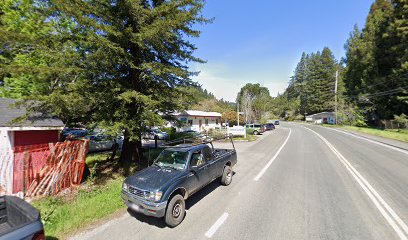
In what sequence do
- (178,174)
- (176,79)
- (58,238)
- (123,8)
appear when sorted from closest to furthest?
1. (58,238)
2. (178,174)
3. (123,8)
4. (176,79)

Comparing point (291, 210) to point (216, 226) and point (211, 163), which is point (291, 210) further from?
point (211, 163)

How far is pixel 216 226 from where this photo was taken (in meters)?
4.74

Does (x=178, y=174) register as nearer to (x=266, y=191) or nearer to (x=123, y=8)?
(x=266, y=191)

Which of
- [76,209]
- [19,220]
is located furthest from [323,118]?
[19,220]

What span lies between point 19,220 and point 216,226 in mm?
3709

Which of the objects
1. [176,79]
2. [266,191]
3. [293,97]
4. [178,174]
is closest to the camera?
[178,174]

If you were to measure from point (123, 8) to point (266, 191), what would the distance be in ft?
29.0

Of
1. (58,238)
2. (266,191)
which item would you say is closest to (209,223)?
(266,191)

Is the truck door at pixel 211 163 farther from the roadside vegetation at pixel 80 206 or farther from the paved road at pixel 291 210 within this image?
the roadside vegetation at pixel 80 206

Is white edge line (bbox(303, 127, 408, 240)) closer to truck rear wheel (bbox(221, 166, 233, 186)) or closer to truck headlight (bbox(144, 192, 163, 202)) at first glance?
truck rear wheel (bbox(221, 166, 233, 186))

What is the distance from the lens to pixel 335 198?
6203mm

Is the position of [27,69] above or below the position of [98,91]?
above

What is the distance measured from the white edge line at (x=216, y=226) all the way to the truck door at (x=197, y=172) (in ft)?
3.58

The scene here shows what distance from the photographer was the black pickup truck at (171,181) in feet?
15.4
